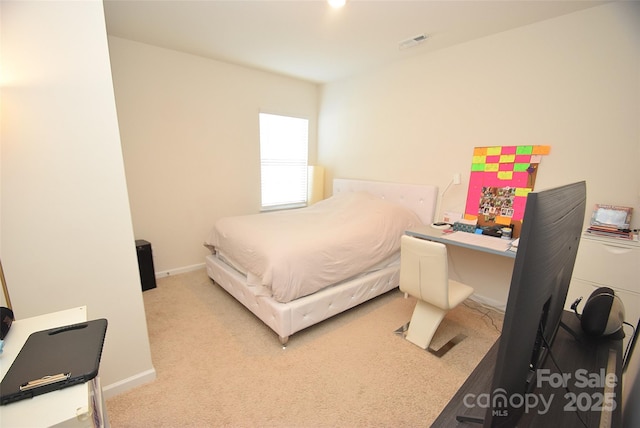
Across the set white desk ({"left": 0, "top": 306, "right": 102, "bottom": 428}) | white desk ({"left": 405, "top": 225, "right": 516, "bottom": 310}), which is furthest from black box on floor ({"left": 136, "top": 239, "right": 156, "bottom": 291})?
white desk ({"left": 405, "top": 225, "right": 516, "bottom": 310})

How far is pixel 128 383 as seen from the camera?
1781mm

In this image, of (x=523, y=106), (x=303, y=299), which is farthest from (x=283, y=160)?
(x=523, y=106)

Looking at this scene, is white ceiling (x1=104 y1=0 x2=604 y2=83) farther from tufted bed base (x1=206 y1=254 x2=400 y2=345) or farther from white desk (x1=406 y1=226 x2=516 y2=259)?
tufted bed base (x1=206 y1=254 x2=400 y2=345)

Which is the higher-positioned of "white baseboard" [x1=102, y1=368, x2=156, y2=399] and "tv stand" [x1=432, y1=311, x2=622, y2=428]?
"tv stand" [x1=432, y1=311, x2=622, y2=428]

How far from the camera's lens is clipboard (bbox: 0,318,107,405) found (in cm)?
80

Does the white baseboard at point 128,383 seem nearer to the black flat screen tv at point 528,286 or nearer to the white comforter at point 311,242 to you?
the white comforter at point 311,242

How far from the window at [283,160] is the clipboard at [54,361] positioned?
328 centimetres

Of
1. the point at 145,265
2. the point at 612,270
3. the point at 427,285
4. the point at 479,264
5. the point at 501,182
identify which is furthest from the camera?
the point at 145,265

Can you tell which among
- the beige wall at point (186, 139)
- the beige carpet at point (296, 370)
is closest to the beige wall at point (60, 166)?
the beige carpet at point (296, 370)

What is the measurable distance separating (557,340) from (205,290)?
10.0 feet

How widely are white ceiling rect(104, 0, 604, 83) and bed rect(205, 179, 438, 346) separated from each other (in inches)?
60.8

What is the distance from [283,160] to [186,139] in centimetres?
143

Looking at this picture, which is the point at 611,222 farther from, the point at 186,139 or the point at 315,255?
the point at 186,139

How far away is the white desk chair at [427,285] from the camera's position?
1.95 meters
